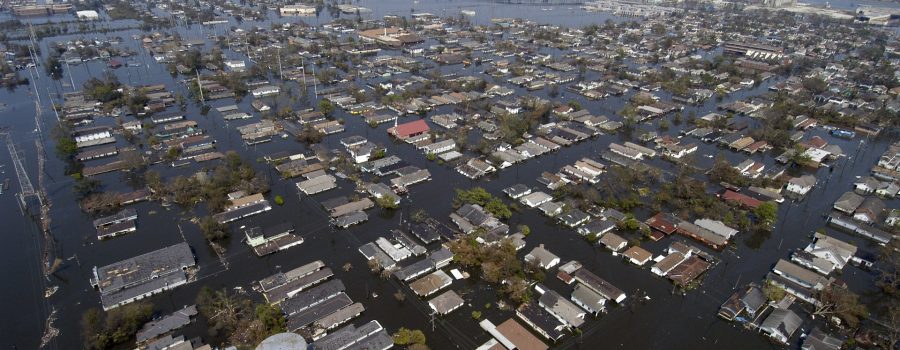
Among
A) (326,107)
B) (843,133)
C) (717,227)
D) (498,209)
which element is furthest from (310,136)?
(843,133)

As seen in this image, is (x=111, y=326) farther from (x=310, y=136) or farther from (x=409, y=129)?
(x=409, y=129)

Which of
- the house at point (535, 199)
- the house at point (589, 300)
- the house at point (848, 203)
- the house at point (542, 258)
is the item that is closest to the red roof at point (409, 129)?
the house at point (535, 199)

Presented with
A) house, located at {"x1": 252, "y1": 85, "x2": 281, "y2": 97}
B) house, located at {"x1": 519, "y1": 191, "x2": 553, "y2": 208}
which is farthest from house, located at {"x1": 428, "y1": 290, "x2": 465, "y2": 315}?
house, located at {"x1": 252, "y1": 85, "x2": 281, "y2": 97}

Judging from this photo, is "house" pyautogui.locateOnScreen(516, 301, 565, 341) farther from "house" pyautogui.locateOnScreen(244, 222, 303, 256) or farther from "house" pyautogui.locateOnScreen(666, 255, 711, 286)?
"house" pyautogui.locateOnScreen(244, 222, 303, 256)

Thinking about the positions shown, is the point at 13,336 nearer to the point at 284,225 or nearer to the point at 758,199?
the point at 284,225

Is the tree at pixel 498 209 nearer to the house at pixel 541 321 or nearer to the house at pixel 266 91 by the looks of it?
the house at pixel 541 321
